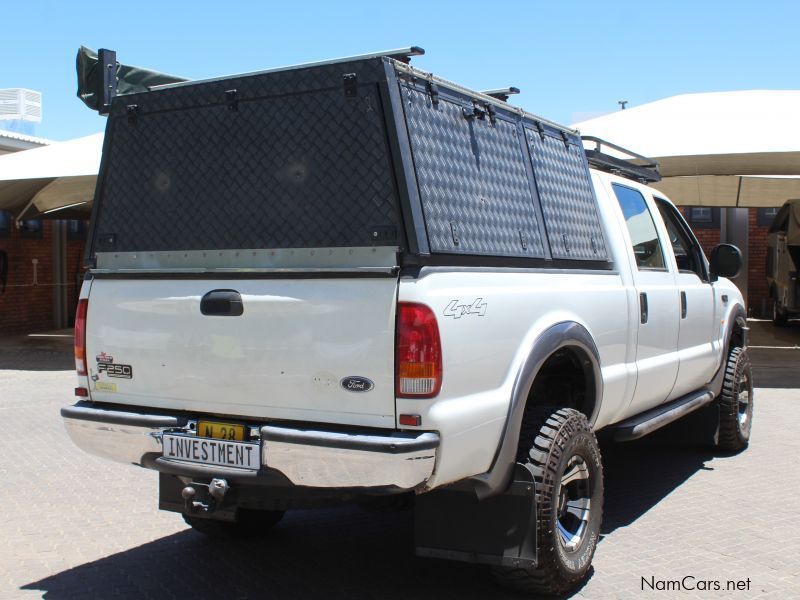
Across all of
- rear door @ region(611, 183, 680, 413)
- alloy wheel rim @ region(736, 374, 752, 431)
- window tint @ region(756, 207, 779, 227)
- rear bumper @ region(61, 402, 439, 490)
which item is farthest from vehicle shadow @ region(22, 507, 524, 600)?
window tint @ region(756, 207, 779, 227)

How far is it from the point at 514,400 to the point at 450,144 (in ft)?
3.74

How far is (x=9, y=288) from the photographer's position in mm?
17562

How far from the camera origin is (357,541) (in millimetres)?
5055

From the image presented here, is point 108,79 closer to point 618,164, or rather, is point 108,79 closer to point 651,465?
point 618,164

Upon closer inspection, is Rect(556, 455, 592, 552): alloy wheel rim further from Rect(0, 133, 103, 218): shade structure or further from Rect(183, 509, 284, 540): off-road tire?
Rect(0, 133, 103, 218): shade structure

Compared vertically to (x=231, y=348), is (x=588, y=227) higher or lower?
higher

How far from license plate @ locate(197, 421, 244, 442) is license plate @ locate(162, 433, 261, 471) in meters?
0.05

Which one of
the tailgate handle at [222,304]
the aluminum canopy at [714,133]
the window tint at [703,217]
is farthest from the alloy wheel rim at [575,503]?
the window tint at [703,217]

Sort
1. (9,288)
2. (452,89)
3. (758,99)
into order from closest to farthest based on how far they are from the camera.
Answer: (452,89) < (758,99) < (9,288)

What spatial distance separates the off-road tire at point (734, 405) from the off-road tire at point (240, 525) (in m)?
3.68

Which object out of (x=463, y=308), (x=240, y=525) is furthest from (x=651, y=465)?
(x=463, y=308)

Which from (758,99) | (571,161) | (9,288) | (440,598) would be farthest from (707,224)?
(440,598)

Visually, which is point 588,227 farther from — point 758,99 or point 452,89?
point 758,99

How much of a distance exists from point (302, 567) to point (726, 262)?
3664 mm
